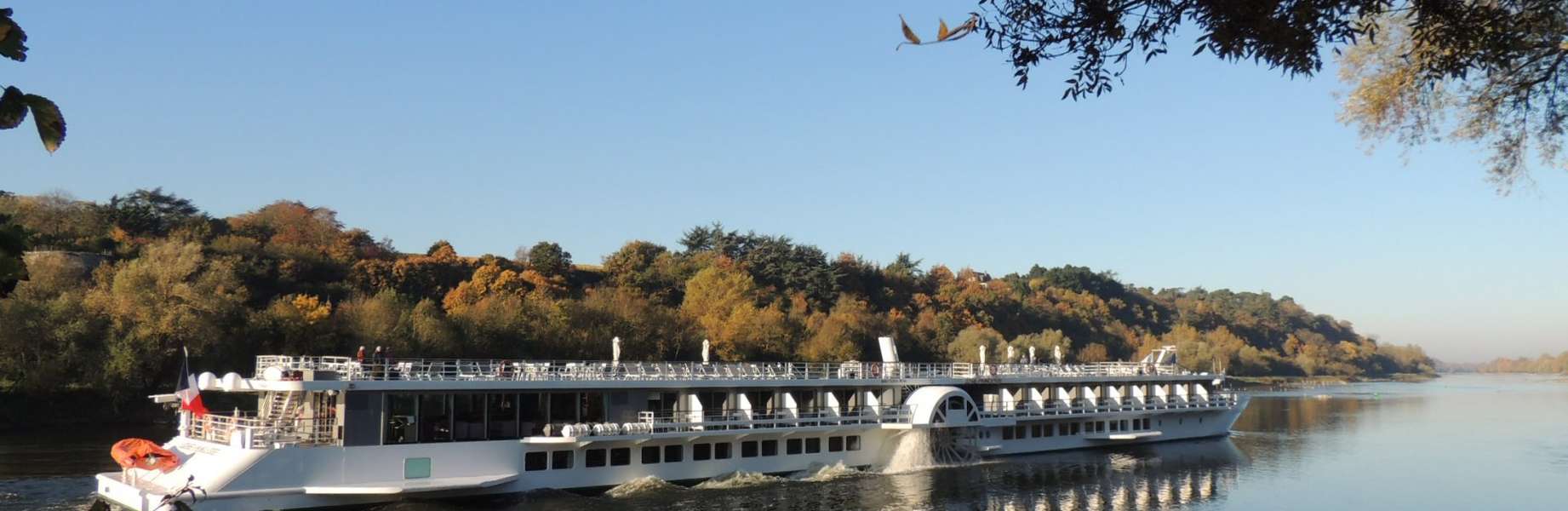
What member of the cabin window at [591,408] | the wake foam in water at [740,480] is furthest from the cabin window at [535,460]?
the wake foam in water at [740,480]

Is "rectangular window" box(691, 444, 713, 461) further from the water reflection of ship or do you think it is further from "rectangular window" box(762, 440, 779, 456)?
the water reflection of ship

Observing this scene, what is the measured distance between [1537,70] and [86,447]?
45373 mm

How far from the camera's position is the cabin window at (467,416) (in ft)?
102

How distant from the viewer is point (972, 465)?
42.0 meters

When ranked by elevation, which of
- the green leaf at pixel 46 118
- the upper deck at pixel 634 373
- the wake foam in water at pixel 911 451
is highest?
the green leaf at pixel 46 118

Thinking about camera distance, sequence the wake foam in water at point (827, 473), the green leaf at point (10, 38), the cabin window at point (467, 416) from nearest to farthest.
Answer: the green leaf at point (10, 38)
the cabin window at point (467, 416)
the wake foam in water at point (827, 473)

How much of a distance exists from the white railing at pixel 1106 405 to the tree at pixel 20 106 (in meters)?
41.3

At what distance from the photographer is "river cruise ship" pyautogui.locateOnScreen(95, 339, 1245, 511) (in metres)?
28.1

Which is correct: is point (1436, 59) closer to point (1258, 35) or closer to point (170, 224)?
point (1258, 35)

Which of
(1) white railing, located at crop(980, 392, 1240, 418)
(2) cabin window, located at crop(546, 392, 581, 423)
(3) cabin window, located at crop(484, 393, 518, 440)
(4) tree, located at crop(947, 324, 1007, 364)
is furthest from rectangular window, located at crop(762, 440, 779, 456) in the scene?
(4) tree, located at crop(947, 324, 1007, 364)

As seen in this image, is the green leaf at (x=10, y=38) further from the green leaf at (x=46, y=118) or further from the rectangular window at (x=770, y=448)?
the rectangular window at (x=770, y=448)

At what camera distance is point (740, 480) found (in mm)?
35375

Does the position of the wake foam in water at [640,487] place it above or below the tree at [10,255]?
below

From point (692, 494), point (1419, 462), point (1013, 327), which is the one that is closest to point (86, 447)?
point (692, 494)
